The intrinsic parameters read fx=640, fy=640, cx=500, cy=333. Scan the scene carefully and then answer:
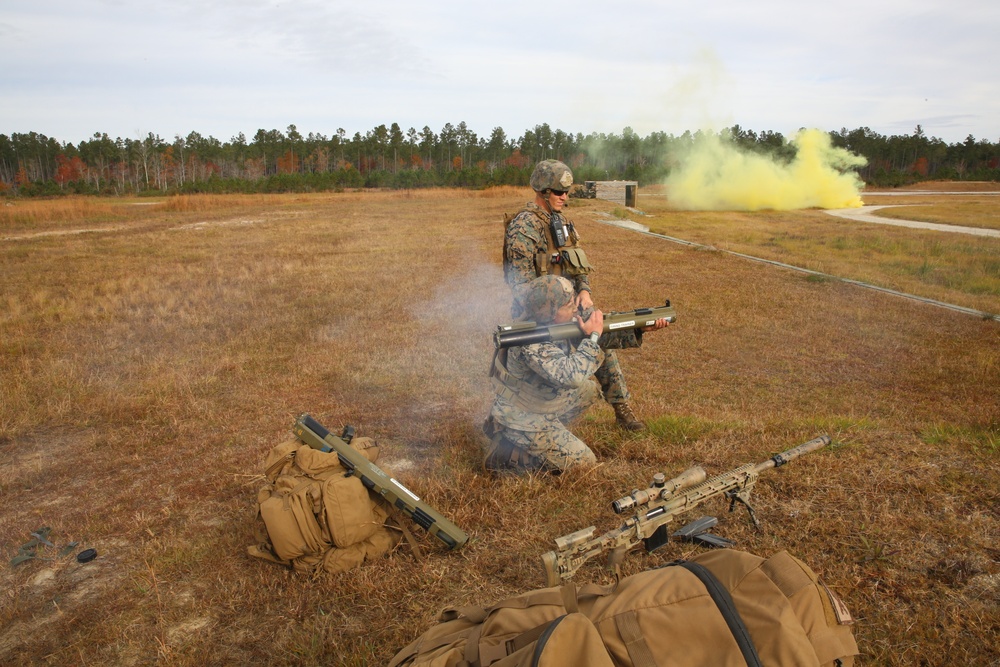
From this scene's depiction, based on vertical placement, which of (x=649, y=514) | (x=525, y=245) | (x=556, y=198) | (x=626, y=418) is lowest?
(x=626, y=418)

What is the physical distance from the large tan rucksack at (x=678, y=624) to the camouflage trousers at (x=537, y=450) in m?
2.30

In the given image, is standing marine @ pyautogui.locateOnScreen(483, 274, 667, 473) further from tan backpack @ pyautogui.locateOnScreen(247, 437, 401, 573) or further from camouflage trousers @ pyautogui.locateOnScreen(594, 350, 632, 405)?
tan backpack @ pyautogui.locateOnScreen(247, 437, 401, 573)

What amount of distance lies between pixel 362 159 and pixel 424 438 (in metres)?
90.4

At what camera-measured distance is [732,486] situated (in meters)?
3.73

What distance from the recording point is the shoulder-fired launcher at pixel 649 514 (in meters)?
3.05

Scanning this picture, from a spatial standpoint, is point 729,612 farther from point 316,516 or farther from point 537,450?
point 537,450

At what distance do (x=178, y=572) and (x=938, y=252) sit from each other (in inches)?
744

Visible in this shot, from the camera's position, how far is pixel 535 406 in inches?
191

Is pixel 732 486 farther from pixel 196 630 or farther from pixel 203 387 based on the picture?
pixel 203 387

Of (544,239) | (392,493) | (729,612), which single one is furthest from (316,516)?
(544,239)

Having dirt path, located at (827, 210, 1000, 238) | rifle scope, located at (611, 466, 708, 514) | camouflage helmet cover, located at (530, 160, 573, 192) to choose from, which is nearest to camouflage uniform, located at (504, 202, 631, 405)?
camouflage helmet cover, located at (530, 160, 573, 192)

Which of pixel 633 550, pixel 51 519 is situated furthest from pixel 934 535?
pixel 51 519

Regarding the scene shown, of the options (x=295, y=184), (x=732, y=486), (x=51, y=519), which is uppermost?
(x=295, y=184)

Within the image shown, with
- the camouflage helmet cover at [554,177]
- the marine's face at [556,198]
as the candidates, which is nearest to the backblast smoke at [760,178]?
the marine's face at [556,198]
